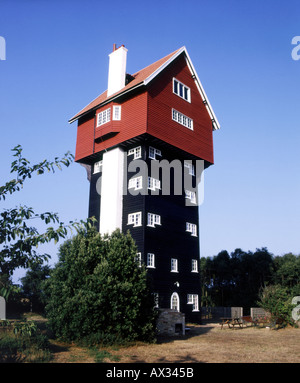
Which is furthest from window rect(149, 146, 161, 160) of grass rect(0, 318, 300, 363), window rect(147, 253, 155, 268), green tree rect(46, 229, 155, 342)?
grass rect(0, 318, 300, 363)

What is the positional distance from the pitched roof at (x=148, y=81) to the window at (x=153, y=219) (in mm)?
12361

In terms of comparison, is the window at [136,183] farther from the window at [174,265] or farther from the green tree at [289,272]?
the green tree at [289,272]

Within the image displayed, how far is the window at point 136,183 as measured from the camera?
33644mm

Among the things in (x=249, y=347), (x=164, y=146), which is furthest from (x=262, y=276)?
(x=249, y=347)

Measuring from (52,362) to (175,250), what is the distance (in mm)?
22176

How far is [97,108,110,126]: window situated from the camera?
3622cm

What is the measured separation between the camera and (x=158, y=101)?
34406 mm

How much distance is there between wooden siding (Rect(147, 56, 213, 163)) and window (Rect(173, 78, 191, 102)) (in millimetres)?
452

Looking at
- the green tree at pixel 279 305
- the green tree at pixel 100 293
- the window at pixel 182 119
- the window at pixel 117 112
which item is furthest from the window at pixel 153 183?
the green tree at pixel 279 305

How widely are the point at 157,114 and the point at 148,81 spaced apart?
319cm

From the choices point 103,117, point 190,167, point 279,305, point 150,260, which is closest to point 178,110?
point 190,167
